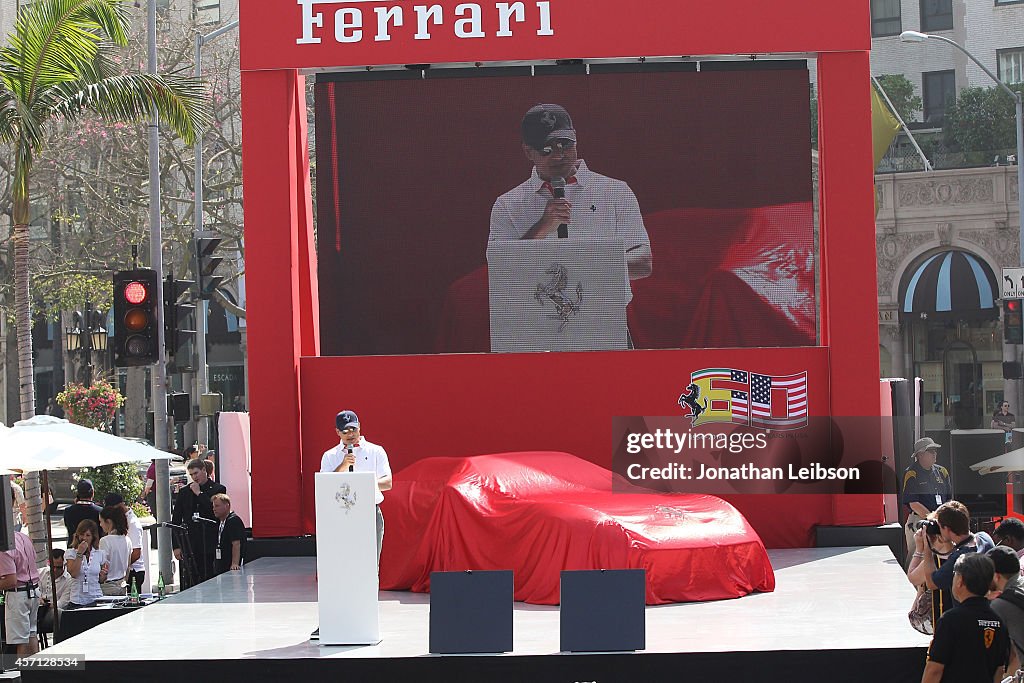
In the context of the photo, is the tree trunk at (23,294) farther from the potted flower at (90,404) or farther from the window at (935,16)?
the window at (935,16)

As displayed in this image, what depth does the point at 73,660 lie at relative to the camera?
9750 mm

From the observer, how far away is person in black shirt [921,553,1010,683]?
6.82 m

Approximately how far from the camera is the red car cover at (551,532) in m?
11.5

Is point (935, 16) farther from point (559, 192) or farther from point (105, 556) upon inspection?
point (105, 556)

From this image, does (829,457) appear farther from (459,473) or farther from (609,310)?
(459,473)

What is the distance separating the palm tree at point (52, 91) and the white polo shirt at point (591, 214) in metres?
3.98

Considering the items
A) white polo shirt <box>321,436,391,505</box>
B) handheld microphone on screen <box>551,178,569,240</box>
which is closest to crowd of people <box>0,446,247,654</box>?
white polo shirt <box>321,436,391,505</box>

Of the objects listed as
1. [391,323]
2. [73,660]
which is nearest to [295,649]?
[73,660]

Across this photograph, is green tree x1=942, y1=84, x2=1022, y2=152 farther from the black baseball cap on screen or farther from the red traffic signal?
the red traffic signal

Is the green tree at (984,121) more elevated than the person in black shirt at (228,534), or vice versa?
the green tree at (984,121)

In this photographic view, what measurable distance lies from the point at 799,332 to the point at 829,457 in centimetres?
142

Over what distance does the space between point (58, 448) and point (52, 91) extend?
5803 millimetres

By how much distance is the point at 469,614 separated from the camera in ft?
31.5

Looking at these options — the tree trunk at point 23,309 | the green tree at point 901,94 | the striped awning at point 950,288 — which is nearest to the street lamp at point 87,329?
the tree trunk at point 23,309
